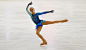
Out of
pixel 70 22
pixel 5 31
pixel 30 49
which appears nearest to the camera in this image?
pixel 30 49

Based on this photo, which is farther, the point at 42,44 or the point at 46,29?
the point at 46,29

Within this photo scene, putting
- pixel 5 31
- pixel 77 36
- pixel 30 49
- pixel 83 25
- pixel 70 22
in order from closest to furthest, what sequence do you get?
pixel 30 49 < pixel 77 36 < pixel 5 31 < pixel 83 25 < pixel 70 22

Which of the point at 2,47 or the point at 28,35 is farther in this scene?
the point at 28,35

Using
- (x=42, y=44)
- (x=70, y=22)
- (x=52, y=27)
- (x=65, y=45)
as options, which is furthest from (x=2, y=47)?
(x=70, y=22)

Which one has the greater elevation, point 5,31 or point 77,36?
point 5,31

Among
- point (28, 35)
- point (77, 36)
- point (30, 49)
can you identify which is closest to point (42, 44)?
point (30, 49)

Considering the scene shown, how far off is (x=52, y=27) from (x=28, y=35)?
0.38m

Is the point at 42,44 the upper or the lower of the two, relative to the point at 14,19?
lower

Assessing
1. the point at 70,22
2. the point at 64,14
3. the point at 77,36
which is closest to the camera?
the point at 77,36

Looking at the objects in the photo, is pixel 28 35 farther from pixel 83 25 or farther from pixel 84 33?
pixel 83 25

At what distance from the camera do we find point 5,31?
5.67 feet

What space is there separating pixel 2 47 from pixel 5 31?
432mm

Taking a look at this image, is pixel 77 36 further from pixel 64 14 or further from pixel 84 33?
pixel 64 14

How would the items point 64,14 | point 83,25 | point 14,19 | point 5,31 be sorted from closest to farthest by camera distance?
1. point 5,31
2. point 83,25
3. point 14,19
4. point 64,14
